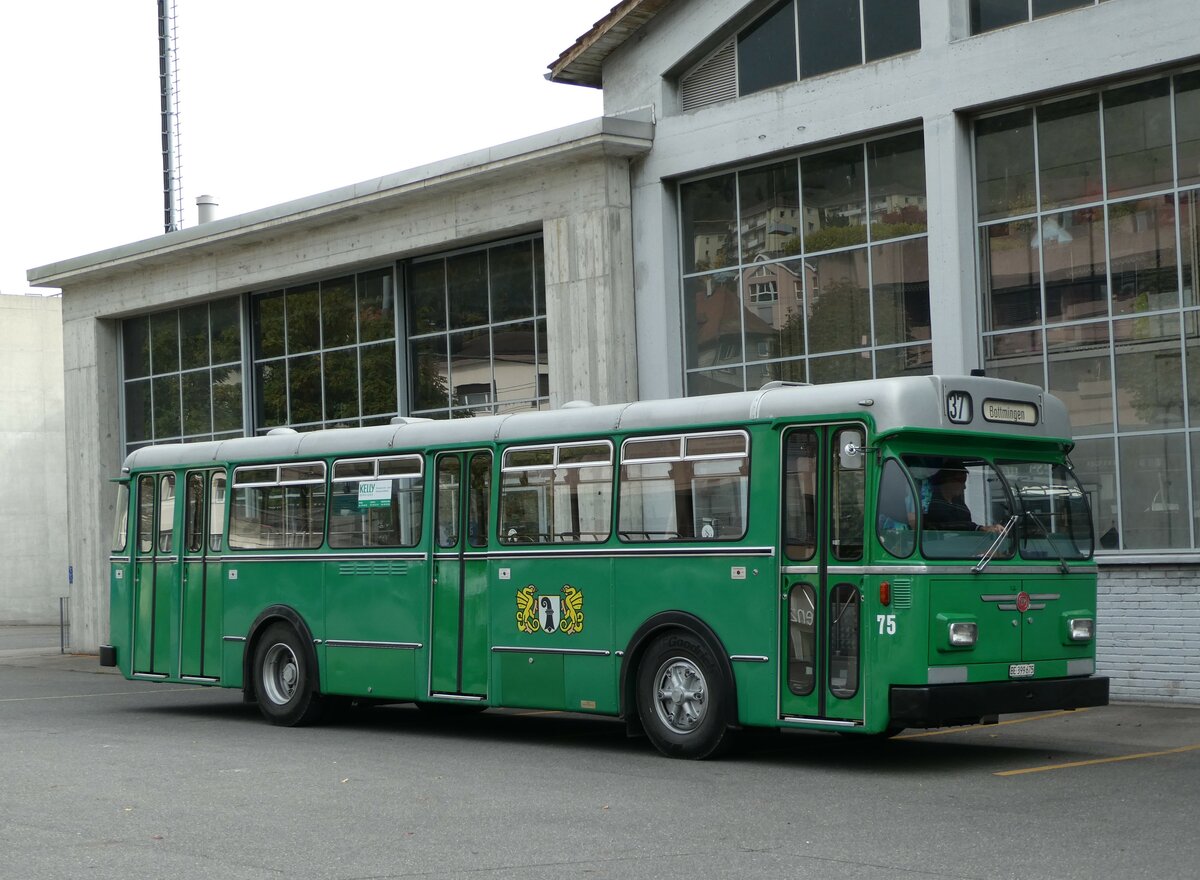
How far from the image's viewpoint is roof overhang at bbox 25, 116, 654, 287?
2172 cm

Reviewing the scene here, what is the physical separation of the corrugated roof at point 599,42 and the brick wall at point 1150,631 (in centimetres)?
931

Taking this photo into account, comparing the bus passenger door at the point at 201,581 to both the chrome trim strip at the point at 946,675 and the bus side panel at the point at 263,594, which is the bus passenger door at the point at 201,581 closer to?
the bus side panel at the point at 263,594

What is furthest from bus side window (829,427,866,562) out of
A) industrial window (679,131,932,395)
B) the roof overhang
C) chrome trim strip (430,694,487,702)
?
→ the roof overhang

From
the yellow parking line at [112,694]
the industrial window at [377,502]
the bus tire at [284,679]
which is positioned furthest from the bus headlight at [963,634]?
the yellow parking line at [112,694]

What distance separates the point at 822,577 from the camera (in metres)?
12.0

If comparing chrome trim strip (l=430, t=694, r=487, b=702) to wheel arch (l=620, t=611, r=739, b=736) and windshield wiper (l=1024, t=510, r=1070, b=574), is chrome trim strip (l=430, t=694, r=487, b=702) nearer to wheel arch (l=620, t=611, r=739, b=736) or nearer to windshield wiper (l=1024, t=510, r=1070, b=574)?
wheel arch (l=620, t=611, r=739, b=736)

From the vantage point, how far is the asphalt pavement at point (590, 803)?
27.4ft

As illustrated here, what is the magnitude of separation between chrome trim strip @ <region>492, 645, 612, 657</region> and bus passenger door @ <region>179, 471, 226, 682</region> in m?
4.36

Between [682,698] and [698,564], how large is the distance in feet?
3.48

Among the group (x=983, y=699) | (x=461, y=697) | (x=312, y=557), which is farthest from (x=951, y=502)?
(x=312, y=557)

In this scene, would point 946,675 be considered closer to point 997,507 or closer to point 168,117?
point 997,507

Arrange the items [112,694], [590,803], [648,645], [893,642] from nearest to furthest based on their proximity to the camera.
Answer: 1. [590,803]
2. [893,642]
3. [648,645]
4. [112,694]

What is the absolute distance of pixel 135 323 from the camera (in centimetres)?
3155

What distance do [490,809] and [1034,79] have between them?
1100 cm
